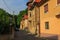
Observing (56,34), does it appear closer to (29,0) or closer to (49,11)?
(49,11)

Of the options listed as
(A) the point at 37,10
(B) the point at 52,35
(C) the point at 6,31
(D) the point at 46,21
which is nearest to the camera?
(C) the point at 6,31

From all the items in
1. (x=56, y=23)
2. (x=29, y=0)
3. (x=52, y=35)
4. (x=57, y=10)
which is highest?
(x=29, y=0)

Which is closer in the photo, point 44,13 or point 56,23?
point 56,23

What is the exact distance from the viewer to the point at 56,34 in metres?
25.5

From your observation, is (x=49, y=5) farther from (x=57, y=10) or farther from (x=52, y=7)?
(x=57, y=10)

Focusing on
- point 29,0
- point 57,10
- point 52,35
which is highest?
point 29,0

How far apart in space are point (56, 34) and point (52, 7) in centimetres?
410

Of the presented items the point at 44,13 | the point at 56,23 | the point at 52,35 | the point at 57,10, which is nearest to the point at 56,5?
the point at 57,10

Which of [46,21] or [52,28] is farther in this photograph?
[46,21]

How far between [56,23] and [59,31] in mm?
1472

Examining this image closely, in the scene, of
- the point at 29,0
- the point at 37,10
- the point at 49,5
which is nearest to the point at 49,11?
the point at 49,5

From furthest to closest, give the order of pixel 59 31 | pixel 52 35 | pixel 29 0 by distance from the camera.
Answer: pixel 29 0
pixel 52 35
pixel 59 31

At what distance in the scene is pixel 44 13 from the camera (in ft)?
105

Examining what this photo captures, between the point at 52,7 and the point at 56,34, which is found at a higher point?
the point at 52,7
